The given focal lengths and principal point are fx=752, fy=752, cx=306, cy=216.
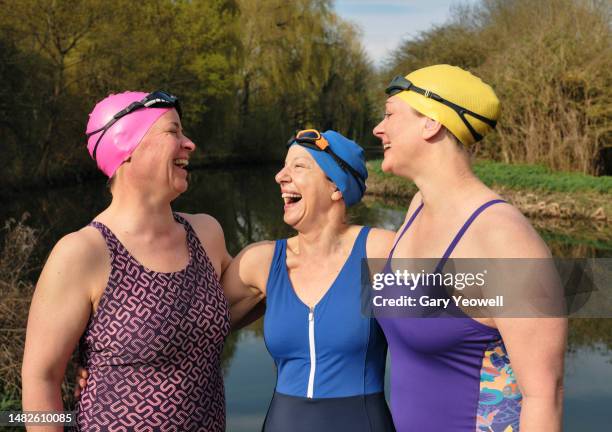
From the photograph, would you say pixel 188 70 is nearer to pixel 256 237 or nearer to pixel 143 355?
pixel 256 237

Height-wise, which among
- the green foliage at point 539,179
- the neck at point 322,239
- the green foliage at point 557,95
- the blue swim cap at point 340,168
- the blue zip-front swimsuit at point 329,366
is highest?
the green foliage at point 557,95

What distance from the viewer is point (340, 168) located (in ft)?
9.18

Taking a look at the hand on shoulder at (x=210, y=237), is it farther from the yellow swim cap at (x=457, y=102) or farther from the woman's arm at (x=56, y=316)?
the yellow swim cap at (x=457, y=102)

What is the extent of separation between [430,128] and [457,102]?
4.3 inches

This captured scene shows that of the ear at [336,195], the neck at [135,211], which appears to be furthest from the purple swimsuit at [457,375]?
the neck at [135,211]

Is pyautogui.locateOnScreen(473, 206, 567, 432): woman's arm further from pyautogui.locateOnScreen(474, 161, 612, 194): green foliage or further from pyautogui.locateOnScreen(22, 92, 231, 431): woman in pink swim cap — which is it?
pyautogui.locateOnScreen(474, 161, 612, 194): green foliage

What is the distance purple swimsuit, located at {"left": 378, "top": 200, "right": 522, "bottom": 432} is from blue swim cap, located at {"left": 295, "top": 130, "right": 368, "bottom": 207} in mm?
717

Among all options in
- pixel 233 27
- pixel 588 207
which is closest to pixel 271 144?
pixel 233 27

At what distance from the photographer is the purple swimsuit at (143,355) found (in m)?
2.33

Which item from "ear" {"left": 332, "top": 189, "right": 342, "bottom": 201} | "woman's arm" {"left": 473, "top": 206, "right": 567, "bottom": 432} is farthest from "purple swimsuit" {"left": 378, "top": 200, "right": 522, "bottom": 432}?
"ear" {"left": 332, "top": 189, "right": 342, "bottom": 201}

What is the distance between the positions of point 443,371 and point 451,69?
92 cm

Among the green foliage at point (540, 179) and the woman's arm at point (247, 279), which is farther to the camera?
the green foliage at point (540, 179)

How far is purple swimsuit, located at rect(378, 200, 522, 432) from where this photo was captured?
6.78 ft

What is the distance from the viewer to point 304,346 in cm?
257
